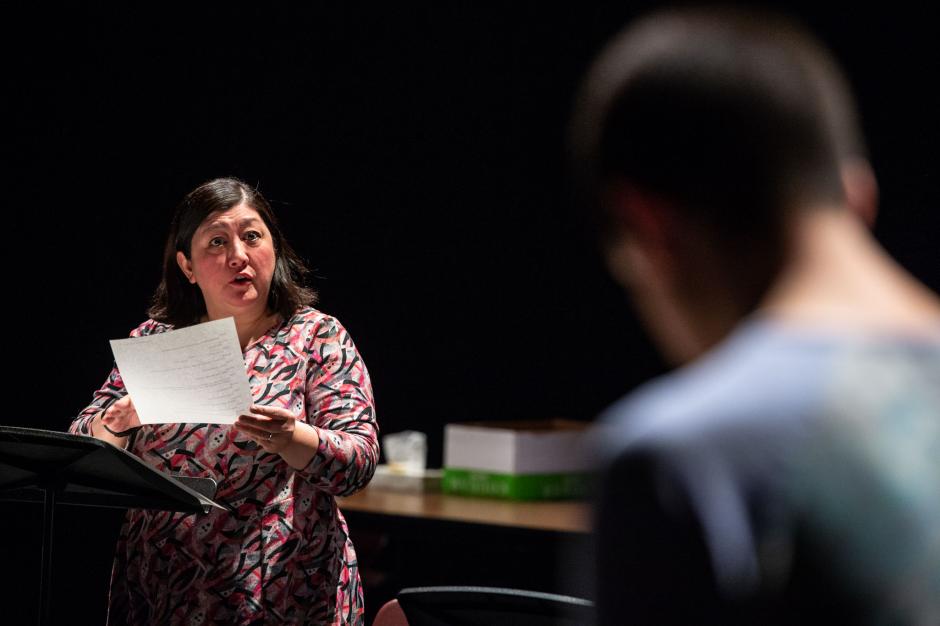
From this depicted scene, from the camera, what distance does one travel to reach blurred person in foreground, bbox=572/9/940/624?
0.51 m

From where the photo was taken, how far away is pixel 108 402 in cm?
253

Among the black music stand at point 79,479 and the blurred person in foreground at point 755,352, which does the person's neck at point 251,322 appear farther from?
the blurred person in foreground at point 755,352

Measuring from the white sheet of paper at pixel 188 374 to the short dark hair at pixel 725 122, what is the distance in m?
1.66

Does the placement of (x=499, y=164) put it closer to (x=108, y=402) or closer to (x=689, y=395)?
(x=108, y=402)

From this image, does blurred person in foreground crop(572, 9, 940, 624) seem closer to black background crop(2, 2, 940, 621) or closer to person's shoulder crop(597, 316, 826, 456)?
person's shoulder crop(597, 316, 826, 456)

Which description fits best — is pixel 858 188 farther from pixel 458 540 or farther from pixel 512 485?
pixel 512 485

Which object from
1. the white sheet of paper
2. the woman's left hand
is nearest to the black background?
the white sheet of paper

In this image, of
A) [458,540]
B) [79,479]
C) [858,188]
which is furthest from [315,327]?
[858,188]

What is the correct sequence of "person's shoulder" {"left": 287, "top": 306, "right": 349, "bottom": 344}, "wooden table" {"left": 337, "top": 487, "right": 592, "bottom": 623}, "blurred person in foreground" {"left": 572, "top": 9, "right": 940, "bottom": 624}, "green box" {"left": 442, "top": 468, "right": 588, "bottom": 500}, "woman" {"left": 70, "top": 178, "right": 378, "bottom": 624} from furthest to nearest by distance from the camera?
"green box" {"left": 442, "top": 468, "right": 588, "bottom": 500}
"wooden table" {"left": 337, "top": 487, "right": 592, "bottom": 623}
"person's shoulder" {"left": 287, "top": 306, "right": 349, "bottom": 344}
"woman" {"left": 70, "top": 178, "right": 378, "bottom": 624}
"blurred person in foreground" {"left": 572, "top": 9, "right": 940, "bottom": 624}

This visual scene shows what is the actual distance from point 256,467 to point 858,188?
74.1 inches

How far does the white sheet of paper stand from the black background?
80.6 inches

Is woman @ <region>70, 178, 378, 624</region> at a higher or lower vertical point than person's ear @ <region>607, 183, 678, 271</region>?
lower

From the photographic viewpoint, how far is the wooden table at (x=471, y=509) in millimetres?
3098

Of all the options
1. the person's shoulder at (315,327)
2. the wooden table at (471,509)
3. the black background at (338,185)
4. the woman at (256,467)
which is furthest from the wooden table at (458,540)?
the person's shoulder at (315,327)
